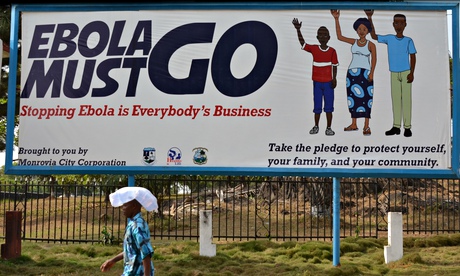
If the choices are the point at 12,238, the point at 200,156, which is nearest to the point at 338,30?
the point at 200,156

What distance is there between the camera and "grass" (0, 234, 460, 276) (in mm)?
9062

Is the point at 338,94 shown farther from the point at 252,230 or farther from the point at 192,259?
the point at 252,230

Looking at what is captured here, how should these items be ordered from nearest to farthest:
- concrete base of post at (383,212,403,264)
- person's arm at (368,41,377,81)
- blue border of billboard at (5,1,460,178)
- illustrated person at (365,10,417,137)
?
blue border of billboard at (5,1,460,178) < illustrated person at (365,10,417,137) < person's arm at (368,41,377,81) < concrete base of post at (383,212,403,264)

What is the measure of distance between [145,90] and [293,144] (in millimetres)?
2453

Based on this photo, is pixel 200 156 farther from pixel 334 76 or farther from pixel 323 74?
pixel 334 76

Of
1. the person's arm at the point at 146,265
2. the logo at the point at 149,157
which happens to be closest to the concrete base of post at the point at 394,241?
the logo at the point at 149,157

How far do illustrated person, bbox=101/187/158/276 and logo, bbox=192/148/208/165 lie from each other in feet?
12.6

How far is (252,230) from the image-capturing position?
50.9 ft

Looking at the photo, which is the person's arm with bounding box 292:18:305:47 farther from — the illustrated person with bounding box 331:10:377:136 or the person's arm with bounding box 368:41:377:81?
the person's arm with bounding box 368:41:377:81

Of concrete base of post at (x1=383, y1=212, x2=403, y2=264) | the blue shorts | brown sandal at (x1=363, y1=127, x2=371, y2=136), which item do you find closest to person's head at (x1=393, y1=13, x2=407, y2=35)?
the blue shorts

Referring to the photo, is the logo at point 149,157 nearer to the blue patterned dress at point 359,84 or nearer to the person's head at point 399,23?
the blue patterned dress at point 359,84

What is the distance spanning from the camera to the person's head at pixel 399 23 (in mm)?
9234

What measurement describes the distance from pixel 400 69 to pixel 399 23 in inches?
28.6

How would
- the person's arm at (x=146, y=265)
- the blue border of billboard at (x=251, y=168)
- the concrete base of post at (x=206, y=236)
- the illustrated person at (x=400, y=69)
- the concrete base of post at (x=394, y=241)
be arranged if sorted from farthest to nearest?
1. the concrete base of post at (x=206, y=236)
2. the concrete base of post at (x=394, y=241)
3. the illustrated person at (x=400, y=69)
4. the blue border of billboard at (x=251, y=168)
5. the person's arm at (x=146, y=265)
